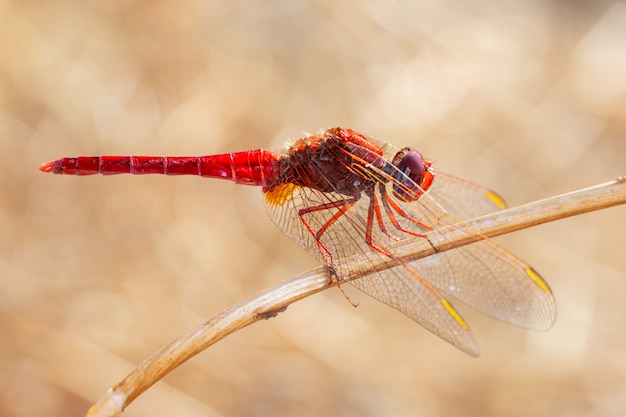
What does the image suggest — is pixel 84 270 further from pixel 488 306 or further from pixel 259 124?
pixel 488 306

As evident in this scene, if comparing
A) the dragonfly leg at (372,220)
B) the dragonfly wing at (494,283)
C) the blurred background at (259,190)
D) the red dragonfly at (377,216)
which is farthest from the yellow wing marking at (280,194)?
the blurred background at (259,190)

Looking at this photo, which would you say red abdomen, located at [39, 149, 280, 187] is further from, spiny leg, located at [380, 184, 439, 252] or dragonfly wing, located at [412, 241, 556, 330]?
dragonfly wing, located at [412, 241, 556, 330]

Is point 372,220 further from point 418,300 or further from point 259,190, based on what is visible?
point 259,190

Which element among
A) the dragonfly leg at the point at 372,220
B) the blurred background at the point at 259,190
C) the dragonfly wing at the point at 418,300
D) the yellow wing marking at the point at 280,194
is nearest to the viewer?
the dragonfly leg at the point at 372,220

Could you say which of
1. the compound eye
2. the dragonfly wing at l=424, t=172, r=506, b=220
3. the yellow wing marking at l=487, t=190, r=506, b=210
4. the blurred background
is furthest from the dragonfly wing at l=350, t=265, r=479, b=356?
the blurred background

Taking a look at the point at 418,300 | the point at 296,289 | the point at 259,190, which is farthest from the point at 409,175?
the point at 259,190

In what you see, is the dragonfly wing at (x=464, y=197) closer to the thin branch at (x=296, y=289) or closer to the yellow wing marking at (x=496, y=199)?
the yellow wing marking at (x=496, y=199)
